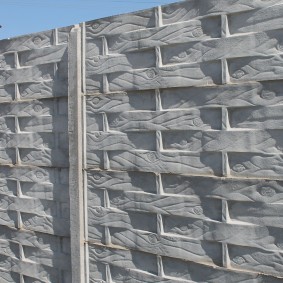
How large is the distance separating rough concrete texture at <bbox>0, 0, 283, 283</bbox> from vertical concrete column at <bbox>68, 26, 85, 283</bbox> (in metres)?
0.01

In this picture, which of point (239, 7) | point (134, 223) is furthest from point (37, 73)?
point (239, 7)

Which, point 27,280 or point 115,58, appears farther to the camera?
point 27,280

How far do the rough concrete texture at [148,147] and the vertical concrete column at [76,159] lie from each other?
0.01 metres

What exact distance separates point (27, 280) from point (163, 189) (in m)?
1.71

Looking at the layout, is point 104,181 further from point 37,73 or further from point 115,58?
point 37,73

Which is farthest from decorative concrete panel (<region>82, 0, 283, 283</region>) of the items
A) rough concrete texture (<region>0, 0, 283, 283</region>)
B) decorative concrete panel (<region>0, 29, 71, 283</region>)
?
decorative concrete panel (<region>0, 29, 71, 283</region>)

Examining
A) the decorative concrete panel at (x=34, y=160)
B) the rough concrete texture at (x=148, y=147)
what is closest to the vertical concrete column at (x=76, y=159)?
the rough concrete texture at (x=148, y=147)

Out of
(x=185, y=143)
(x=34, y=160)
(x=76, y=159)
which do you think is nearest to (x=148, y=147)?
(x=185, y=143)

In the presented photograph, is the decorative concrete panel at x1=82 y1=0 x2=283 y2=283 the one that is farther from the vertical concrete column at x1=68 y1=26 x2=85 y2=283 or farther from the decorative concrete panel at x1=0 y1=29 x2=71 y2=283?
the decorative concrete panel at x1=0 y1=29 x2=71 y2=283

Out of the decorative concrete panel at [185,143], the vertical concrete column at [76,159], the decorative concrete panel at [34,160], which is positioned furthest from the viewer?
the decorative concrete panel at [34,160]

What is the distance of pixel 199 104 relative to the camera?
9.71 ft

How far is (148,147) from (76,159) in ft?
2.17

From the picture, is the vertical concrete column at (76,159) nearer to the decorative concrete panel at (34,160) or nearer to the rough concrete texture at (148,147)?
the rough concrete texture at (148,147)

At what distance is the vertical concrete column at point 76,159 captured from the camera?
141 inches
